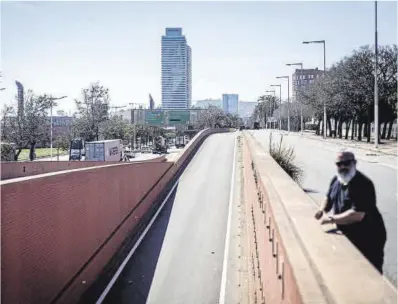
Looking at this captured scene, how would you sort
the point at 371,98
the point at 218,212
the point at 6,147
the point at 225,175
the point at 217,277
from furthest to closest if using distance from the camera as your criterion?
the point at 371,98
the point at 6,147
the point at 225,175
the point at 218,212
the point at 217,277

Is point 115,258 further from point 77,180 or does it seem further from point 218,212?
point 218,212

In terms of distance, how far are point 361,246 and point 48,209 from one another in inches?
253

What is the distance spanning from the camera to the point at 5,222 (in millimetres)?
7027

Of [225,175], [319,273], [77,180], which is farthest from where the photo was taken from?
[225,175]

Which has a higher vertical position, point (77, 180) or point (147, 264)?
point (77, 180)

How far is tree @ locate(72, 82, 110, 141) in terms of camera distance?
6506cm

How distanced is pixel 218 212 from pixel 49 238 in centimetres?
1167

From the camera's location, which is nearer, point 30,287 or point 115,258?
point 30,287

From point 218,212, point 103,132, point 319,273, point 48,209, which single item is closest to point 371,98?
point 218,212

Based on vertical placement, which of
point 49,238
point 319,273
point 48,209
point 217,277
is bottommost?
point 217,277

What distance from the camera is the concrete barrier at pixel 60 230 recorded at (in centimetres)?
729

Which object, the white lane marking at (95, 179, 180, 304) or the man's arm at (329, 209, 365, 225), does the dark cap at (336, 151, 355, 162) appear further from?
the white lane marking at (95, 179, 180, 304)

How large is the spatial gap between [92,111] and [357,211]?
212 ft

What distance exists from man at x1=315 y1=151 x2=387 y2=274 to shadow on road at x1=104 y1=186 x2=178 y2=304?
24.6 feet
